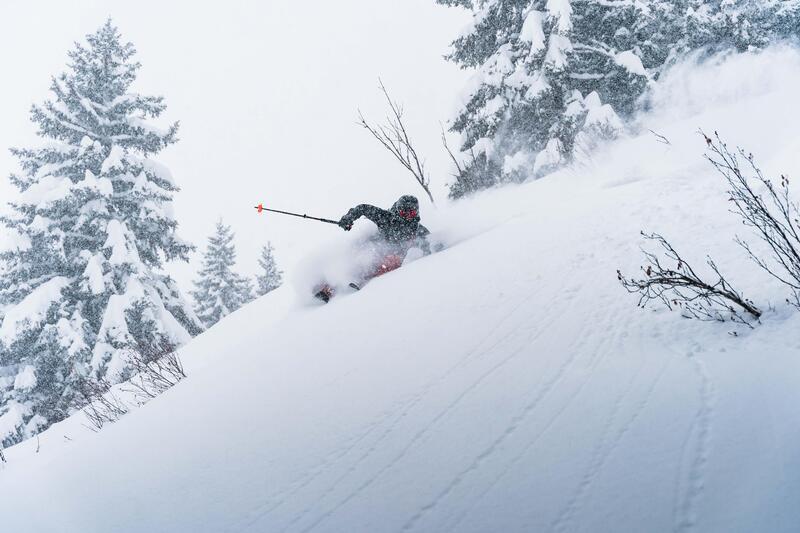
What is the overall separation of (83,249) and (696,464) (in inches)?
584

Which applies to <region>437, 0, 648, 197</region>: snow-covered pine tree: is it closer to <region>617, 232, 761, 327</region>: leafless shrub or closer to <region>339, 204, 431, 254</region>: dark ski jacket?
<region>339, 204, 431, 254</region>: dark ski jacket

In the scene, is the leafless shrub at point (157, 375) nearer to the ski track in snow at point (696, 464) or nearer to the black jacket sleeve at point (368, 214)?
the black jacket sleeve at point (368, 214)

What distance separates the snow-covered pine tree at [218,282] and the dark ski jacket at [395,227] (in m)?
21.2

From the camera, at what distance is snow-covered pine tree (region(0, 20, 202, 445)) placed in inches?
Answer: 433

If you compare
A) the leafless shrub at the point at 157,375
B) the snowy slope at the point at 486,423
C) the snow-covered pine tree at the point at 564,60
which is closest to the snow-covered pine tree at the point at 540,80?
the snow-covered pine tree at the point at 564,60

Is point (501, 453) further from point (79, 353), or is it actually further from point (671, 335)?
point (79, 353)

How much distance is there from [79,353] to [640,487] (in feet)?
43.0

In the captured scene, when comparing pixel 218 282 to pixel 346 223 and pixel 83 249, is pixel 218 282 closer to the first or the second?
pixel 83 249

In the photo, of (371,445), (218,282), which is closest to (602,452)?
(371,445)

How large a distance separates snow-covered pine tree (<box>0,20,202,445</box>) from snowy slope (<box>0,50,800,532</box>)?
740 cm

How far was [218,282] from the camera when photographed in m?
26.7

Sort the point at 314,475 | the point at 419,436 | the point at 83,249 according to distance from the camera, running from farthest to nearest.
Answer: the point at 83,249
the point at 419,436
the point at 314,475

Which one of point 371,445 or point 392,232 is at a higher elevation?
point 392,232

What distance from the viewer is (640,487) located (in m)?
1.87
